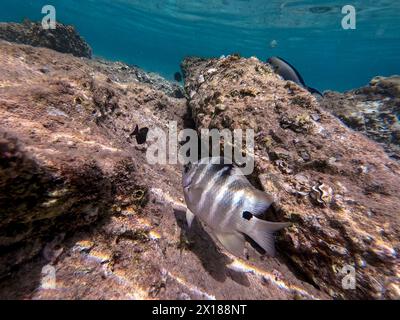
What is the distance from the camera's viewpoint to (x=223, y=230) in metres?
2.08

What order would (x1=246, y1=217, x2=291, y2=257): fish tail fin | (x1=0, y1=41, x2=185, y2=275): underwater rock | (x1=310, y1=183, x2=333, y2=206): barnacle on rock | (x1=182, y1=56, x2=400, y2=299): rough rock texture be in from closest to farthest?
(x1=0, y1=41, x2=185, y2=275): underwater rock < (x1=246, y1=217, x2=291, y2=257): fish tail fin < (x1=182, y1=56, x2=400, y2=299): rough rock texture < (x1=310, y1=183, x2=333, y2=206): barnacle on rock

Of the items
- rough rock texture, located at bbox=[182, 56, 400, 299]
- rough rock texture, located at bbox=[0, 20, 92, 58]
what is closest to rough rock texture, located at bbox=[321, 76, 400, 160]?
rough rock texture, located at bbox=[182, 56, 400, 299]

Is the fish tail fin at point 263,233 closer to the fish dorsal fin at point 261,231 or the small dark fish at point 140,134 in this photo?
the fish dorsal fin at point 261,231

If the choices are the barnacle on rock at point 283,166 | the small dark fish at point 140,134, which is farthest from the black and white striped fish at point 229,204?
the small dark fish at point 140,134

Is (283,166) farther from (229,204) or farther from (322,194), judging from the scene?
(229,204)

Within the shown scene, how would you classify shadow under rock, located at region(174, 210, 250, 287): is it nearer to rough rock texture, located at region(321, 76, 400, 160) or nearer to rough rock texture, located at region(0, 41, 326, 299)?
rough rock texture, located at region(0, 41, 326, 299)

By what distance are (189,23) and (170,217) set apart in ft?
160

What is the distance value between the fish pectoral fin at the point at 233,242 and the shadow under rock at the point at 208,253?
50cm

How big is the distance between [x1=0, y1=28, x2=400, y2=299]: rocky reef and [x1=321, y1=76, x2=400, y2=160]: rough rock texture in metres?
3.49

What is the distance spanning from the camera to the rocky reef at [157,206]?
1.71m

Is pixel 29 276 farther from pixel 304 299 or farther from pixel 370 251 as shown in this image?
pixel 370 251

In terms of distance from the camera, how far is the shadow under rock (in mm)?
2420

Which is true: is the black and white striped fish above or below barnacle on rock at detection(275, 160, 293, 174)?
below

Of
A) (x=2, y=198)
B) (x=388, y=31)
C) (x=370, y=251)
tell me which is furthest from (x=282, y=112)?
(x=388, y=31)
